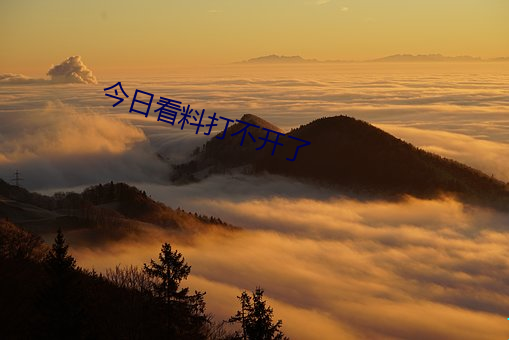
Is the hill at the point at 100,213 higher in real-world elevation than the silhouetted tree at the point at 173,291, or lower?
higher

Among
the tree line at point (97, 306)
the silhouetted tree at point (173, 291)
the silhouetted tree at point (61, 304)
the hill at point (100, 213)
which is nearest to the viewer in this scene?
the silhouetted tree at point (61, 304)

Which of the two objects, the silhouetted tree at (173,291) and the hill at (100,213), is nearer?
the silhouetted tree at (173,291)

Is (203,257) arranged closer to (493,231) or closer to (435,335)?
(435,335)

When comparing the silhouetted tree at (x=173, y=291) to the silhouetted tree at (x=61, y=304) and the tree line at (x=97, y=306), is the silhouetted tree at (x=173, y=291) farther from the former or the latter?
the silhouetted tree at (x=61, y=304)

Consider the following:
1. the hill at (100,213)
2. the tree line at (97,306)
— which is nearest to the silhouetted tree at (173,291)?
the tree line at (97,306)

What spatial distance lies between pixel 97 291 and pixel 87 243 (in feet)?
170

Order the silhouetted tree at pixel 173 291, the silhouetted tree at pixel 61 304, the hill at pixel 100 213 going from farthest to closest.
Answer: the hill at pixel 100 213 → the silhouetted tree at pixel 173 291 → the silhouetted tree at pixel 61 304

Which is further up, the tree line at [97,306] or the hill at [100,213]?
the hill at [100,213]

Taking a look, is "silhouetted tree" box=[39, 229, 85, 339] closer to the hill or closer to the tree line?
the tree line

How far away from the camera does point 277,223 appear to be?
163375mm

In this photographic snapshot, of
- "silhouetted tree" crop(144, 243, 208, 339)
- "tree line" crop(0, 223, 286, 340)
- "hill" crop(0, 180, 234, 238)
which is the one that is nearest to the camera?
"tree line" crop(0, 223, 286, 340)

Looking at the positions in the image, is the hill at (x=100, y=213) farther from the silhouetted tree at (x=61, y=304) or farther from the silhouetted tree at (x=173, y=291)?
the silhouetted tree at (x=61, y=304)

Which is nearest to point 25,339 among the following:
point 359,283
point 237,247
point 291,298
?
point 291,298

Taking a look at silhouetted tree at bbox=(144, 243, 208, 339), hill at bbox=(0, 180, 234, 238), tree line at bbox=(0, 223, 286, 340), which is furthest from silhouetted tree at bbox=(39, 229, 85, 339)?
hill at bbox=(0, 180, 234, 238)
